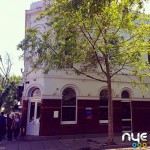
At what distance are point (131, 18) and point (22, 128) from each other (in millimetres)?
9848

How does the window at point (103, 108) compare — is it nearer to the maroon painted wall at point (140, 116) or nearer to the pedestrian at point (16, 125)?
the maroon painted wall at point (140, 116)

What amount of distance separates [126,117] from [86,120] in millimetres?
3495

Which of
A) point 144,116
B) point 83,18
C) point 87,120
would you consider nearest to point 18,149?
point 87,120

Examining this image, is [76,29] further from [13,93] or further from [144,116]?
[13,93]

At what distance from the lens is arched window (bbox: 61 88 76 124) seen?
1673cm

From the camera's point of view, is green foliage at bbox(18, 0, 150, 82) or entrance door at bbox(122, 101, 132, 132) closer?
green foliage at bbox(18, 0, 150, 82)

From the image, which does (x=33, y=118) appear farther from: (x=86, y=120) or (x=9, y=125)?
(x=86, y=120)

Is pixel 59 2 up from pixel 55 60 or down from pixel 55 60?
up

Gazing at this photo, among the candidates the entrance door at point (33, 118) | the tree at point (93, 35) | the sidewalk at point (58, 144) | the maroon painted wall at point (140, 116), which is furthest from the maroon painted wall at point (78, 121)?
the tree at point (93, 35)

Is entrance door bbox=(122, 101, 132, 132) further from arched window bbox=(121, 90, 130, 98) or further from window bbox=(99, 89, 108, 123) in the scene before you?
window bbox=(99, 89, 108, 123)

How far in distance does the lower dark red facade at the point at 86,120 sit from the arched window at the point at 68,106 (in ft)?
0.99

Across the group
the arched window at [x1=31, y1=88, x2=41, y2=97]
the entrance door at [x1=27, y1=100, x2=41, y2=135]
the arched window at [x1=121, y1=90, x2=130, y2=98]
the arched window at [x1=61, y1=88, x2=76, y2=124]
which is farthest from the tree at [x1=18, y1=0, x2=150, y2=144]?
the arched window at [x1=121, y1=90, x2=130, y2=98]

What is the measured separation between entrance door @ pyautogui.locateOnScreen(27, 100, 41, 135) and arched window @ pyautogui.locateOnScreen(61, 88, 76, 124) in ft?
5.43

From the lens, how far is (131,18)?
12.9 meters
